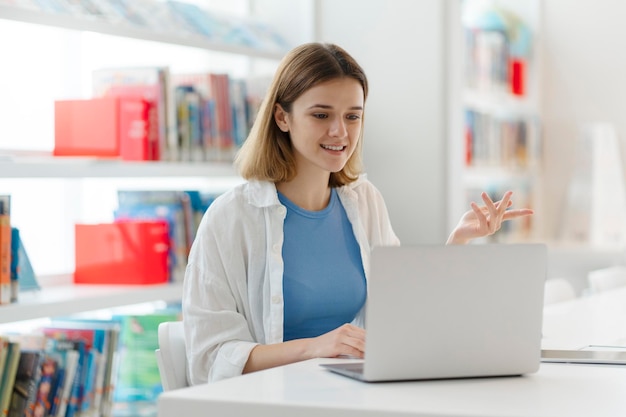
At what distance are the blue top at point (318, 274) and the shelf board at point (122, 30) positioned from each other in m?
0.98

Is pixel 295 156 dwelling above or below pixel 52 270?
above

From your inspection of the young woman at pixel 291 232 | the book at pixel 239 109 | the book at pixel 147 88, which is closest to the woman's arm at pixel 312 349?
the young woman at pixel 291 232

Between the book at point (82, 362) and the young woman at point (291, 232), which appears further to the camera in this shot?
the book at point (82, 362)

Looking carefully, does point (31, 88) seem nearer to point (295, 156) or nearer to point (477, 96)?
point (295, 156)

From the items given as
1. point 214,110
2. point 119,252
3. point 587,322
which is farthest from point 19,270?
point 587,322

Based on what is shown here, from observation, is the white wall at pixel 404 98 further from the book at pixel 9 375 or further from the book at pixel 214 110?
the book at pixel 9 375

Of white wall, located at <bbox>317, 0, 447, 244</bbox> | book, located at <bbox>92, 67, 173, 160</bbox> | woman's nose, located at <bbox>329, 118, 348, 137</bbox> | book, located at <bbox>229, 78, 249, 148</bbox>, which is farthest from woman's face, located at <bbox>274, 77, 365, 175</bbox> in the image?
white wall, located at <bbox>317, 0, 447, 244</bbox>

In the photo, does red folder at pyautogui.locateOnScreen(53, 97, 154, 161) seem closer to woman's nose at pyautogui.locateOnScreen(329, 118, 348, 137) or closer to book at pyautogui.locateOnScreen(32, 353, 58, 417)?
book at pyautogui.locateOnScreen(32, 353, 58, 417)

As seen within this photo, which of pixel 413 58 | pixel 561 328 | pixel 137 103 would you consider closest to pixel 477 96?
pixel 413 58

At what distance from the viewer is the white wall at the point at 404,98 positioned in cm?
404

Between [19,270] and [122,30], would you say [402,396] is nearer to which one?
[19,270]

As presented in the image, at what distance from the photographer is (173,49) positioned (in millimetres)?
3891

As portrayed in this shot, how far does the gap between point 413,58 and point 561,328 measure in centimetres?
189

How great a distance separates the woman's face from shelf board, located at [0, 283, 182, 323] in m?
0.93
